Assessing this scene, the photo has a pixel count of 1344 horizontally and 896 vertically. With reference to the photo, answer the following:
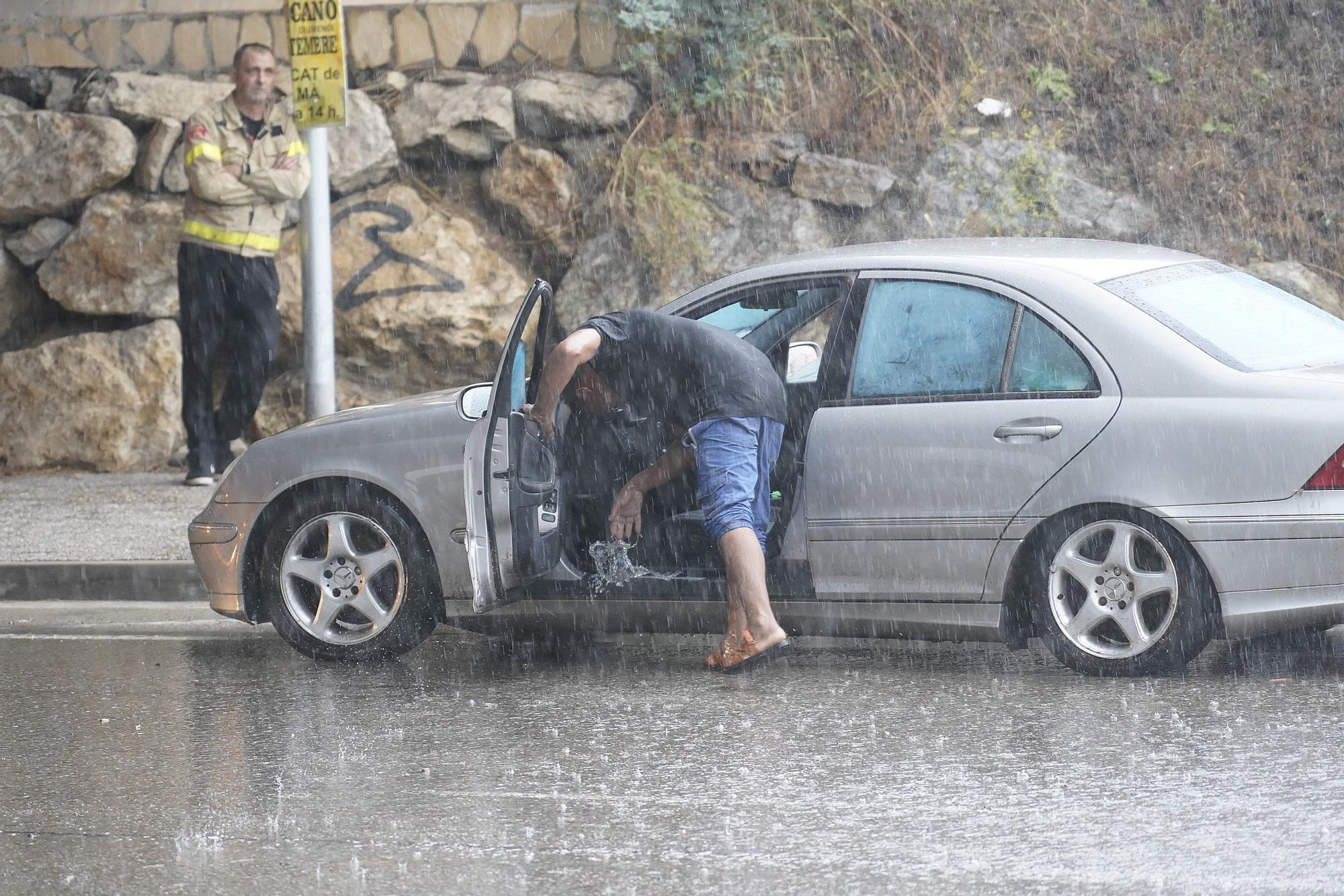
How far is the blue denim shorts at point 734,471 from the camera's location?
19.7 feet

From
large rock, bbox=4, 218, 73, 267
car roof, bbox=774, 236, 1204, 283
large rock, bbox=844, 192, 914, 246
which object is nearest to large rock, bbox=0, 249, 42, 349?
large rock, bbox=4, 218, 73, 267

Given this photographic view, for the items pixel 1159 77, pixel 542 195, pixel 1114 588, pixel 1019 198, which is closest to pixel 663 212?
pixel 542 195

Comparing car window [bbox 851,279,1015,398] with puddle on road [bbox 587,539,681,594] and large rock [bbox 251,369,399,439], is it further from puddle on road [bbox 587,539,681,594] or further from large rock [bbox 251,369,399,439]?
large rock [bbox 251,369,399,439]

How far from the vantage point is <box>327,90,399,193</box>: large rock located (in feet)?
40.0

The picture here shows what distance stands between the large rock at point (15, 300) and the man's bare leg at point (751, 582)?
7892 millimetres

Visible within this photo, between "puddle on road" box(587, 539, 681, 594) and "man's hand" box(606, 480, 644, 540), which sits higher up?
"man's hand" box(606, 480, 644, 540)

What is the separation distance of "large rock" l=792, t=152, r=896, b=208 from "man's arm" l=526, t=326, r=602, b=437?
6085 mm

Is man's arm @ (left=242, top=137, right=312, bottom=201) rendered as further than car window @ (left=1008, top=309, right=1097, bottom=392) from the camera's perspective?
Yes

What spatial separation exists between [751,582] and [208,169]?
569 centimetres

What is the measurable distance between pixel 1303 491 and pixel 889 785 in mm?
1700

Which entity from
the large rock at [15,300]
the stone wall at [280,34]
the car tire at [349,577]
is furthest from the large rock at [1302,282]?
the large rock at [15,300]

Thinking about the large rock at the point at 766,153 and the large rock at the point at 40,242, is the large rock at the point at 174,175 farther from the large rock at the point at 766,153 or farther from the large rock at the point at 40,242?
the large rock at the point at 766,153

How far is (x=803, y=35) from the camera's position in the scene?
42.5ft

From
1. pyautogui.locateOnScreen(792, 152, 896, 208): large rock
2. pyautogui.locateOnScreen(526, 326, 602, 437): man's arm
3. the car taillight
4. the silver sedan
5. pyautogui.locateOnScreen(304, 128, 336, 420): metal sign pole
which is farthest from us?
pyautogui.locateOnScreen(792, 152, 896, 208): large rock
